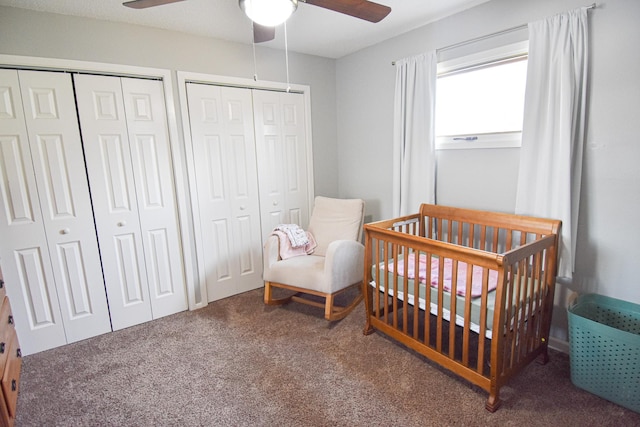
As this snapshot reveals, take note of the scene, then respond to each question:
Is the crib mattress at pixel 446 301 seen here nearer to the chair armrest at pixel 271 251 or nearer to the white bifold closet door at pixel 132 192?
the chair armrest at pixel 271 251

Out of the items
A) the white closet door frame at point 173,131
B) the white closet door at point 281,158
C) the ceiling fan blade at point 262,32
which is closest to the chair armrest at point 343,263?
the white closet door at point 281,158

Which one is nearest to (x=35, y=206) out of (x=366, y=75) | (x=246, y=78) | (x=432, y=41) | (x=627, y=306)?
(x=246, y=78)

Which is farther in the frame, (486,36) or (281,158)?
(281,158)

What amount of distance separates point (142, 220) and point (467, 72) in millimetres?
2763

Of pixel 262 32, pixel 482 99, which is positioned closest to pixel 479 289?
pixel 482 99

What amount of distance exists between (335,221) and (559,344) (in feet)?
6.13

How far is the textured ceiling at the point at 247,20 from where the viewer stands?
2.09m

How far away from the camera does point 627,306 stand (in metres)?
1.78

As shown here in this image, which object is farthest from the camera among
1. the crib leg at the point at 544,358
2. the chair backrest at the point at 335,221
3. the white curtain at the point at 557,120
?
the chair backrest at the point at 335,221

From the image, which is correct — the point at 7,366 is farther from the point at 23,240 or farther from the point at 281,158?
the point at 281,158

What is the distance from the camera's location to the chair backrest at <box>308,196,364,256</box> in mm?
2963

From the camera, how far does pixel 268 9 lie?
1564 mm

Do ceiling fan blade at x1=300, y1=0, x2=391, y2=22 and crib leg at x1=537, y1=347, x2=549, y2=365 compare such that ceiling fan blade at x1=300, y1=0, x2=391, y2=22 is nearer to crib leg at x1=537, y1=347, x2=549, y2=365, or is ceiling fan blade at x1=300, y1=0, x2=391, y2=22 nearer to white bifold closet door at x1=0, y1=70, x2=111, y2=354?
white bifold closet door at x1=0, y1=70, x2=111, y2=354

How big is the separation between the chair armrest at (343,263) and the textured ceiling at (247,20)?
5.55 feet
